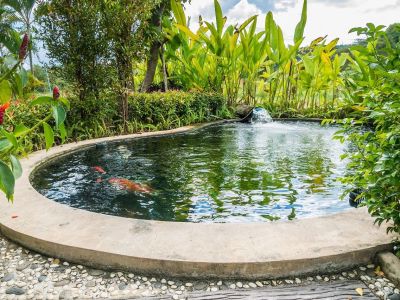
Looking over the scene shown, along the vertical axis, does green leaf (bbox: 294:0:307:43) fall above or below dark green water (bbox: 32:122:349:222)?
above

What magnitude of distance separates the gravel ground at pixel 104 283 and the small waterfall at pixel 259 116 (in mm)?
8127

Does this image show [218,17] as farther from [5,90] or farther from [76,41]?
[5,90]

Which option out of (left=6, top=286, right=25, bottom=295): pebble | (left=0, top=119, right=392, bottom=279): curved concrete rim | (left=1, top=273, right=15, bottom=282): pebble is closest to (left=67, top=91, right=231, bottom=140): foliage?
(left=0, top=119, right=392, bottom=279): curved concrete rim

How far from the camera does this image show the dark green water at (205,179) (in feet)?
9.91

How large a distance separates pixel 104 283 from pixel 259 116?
857 centimetres

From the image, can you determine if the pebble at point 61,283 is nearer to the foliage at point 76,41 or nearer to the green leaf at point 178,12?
the foliage at point 76,41

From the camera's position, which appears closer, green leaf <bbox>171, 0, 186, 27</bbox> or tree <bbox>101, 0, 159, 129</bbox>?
tree <bbox>101, 0, 159, 129</bbox>

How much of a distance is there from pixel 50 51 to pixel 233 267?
6.13 m

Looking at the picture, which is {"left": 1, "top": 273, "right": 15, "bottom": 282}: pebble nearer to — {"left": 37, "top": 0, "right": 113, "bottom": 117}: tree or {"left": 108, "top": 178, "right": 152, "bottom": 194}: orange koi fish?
{"left": 108, "top": 178, "right": 152, "bottom": 194}: orange koi fish

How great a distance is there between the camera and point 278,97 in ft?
36.7

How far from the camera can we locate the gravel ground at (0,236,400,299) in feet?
5.78

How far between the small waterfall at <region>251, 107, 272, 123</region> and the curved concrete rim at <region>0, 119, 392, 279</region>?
7.54m

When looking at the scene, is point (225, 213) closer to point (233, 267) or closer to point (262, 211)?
point (262, 211)

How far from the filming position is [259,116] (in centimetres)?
991
